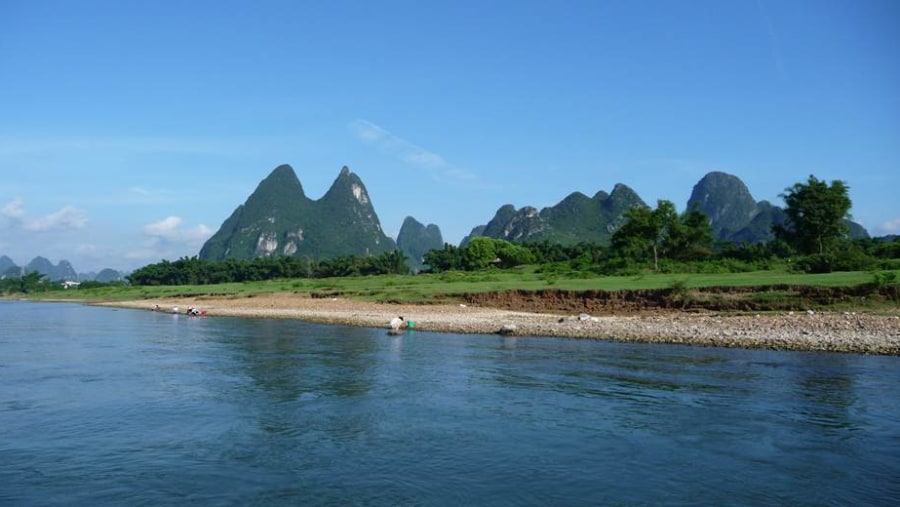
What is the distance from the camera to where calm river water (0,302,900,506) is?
32.2 ft

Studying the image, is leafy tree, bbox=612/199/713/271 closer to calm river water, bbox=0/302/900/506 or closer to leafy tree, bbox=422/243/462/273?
leafy tree, bbox=422/243/462/273

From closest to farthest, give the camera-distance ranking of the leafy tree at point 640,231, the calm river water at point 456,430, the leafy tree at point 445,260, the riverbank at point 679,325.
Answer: the calm river water at point 456,430 → the riverbank at point 679,325 → the leafy tree at point 640,231 → the leafy tree at point 445,260

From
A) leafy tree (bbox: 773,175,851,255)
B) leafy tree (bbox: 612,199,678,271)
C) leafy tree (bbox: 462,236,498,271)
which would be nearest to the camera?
leafy tree (bbox: 773,175,851,255)

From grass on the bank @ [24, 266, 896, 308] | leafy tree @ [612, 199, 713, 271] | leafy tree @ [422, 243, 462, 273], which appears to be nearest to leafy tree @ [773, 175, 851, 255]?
leafy tree @ [612, 199, 713, 271]

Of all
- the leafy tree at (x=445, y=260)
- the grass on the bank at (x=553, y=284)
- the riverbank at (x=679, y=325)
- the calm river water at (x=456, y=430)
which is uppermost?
the leafy tree at (x=445, y=260)

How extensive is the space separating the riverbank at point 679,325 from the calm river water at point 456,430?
224 cm

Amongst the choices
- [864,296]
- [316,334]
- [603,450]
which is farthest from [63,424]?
[864,296]

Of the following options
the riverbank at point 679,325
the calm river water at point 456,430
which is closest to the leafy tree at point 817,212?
the riverbank at point 679,325

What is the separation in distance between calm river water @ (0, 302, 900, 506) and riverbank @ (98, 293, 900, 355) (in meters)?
2.24


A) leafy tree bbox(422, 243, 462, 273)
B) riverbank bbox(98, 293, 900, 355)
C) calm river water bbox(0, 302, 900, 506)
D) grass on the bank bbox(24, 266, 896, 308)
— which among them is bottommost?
calm river water bbox(0, 302, 900, 506)

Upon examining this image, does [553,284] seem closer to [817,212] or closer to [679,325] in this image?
[679,325]

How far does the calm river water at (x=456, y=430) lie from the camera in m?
9.81

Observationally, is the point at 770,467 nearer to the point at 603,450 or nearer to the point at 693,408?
the point at 603,450

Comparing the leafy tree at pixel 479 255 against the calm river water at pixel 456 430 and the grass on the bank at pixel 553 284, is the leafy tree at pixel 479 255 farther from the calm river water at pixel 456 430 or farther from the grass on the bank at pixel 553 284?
the calm river water at pixel 456 430
